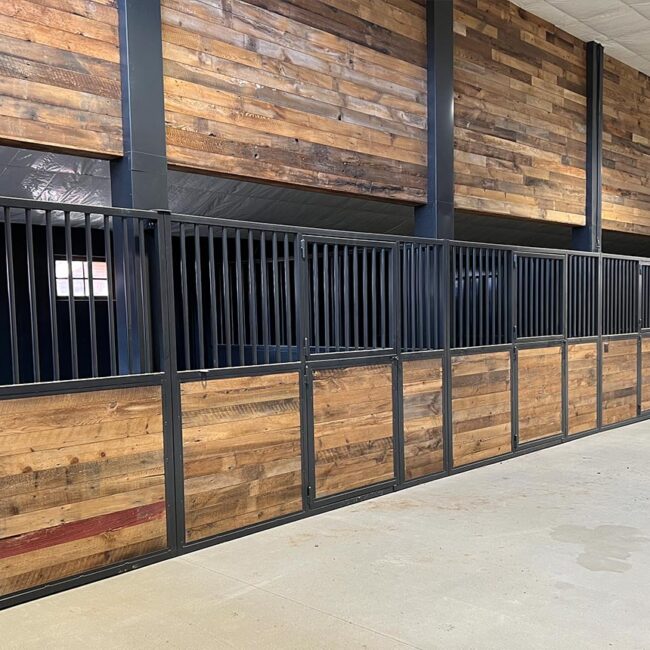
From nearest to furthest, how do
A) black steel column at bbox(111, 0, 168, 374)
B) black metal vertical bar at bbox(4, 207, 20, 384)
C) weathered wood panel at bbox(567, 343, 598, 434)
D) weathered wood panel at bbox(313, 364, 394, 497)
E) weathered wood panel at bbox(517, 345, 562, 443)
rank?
black metal vertical bar at bbox(4, 207, 20, 384) → black steel column at bbox(111, 0, 168, 374) → weathered wood panel at bbox(313, 364, 394, 497) → weathered wood panel at bbox(517, 345, 562, 443) → weathered wood panel at bbox(567, 343, 598, 434)

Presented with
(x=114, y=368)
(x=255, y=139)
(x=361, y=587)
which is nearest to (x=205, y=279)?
(x=255, y=139)

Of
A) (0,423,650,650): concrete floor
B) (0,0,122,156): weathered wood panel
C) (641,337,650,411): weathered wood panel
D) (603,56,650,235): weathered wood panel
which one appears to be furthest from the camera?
(641,337,650,411): weathered wood panel

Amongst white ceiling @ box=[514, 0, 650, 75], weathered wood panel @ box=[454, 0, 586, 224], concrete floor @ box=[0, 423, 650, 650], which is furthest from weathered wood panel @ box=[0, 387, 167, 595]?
white ceiling @ box=[514, 0, 650, 75]

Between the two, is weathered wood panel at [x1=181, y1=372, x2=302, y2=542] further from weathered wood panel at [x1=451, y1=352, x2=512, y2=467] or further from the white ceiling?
the white ceiling

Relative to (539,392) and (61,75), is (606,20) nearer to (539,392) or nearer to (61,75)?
(539,392)

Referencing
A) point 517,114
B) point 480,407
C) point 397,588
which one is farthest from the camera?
point 517,114

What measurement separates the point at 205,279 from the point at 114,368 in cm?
586

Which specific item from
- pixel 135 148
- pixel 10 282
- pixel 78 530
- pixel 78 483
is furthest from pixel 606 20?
pixel 78 530

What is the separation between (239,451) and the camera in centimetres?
310

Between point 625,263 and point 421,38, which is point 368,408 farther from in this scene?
point 625,263

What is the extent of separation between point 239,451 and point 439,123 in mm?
2527

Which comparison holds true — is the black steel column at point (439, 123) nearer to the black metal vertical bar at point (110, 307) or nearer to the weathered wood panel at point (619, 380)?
the black metal vertical bar at point (110, 307)

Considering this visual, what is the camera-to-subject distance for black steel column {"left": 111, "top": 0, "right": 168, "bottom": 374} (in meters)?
2.81

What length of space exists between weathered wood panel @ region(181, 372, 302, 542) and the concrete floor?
A: 0.14m
